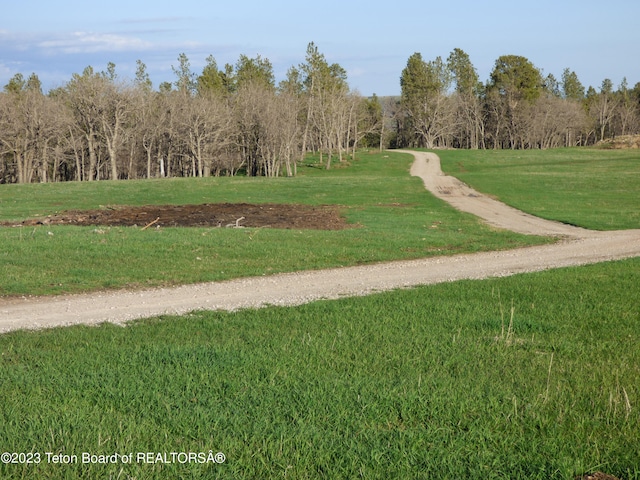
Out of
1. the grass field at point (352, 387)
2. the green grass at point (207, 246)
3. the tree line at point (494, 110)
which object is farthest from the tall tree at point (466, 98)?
the grass field at point (352, 387)

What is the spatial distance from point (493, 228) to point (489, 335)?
16.9 meters

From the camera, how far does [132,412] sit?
563 cm

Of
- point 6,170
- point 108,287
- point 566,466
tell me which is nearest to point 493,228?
point 108,287

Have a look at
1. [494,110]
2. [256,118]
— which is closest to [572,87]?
[494,110]

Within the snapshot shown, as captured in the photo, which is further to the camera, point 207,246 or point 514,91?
point 514,91

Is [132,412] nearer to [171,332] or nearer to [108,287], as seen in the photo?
[171,332]

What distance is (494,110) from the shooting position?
10869 cm

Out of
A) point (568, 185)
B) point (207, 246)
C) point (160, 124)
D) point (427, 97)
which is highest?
point (427, 97)

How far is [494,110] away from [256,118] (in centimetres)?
5284

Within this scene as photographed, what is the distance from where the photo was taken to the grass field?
4.82 meters

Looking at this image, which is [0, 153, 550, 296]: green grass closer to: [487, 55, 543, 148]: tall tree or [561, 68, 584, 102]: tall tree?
[487, 55, 543, 148]: tall tree

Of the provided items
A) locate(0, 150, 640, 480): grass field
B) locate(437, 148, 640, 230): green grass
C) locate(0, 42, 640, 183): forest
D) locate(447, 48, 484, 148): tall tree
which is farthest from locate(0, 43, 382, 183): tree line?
locate(0, 150, 640, 480): grass field

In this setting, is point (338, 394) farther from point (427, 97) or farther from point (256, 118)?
point (427, 97)

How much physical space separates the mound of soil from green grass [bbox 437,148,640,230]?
10.3m
